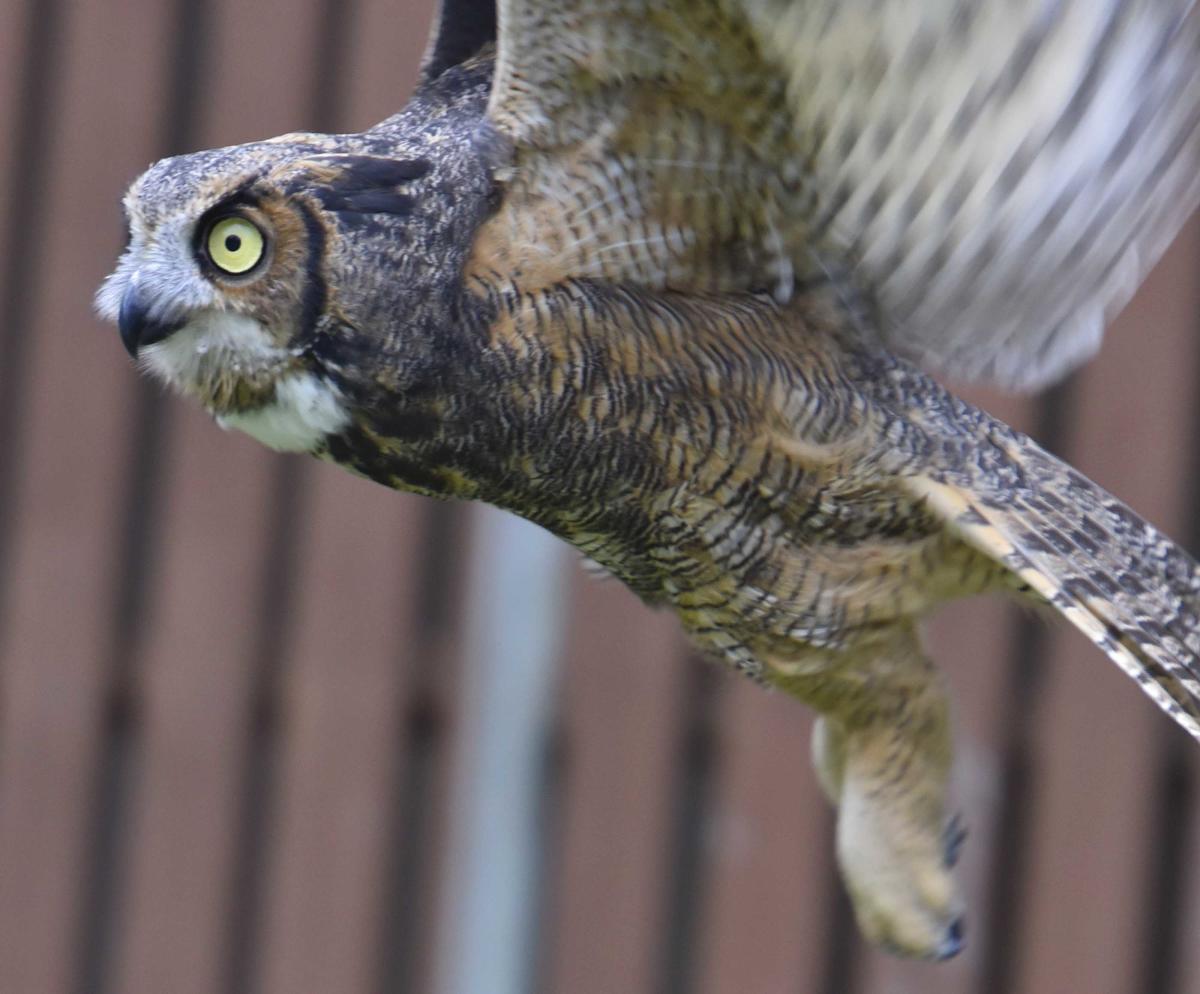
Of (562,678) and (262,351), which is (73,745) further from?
(262,351)

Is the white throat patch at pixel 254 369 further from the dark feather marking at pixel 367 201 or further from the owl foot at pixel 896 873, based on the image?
the owl foot at pixel 896 873

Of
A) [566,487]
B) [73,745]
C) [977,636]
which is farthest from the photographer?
[73,745]

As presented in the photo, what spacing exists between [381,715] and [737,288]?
1440 millimetres

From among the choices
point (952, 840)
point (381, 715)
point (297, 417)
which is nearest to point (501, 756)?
point (381, 715)

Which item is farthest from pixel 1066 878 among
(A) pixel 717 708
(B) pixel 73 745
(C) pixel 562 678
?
(B) pixel 73 745

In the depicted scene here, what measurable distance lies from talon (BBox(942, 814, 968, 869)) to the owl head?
2.64ft

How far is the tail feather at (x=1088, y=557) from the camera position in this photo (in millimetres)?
1353

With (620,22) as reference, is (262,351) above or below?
below

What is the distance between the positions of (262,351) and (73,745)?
1.74 meters

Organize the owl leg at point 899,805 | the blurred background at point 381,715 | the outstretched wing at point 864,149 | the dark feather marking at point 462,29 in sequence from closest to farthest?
the outstretched wing at point 864,149
the dark feather marking at point 462,29
the owl leg at point 899,805
the blurred background at point 381,715

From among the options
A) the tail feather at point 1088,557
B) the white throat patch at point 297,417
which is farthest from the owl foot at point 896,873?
the white throat patch at point 297,417

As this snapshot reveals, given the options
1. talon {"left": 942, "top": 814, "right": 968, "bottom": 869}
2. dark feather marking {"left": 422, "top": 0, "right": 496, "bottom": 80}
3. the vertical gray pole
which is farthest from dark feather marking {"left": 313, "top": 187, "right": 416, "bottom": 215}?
the vertical gray pole

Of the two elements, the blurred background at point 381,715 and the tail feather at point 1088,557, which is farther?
the blurred background at point 381,715

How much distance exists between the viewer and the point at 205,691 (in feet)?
8.94
